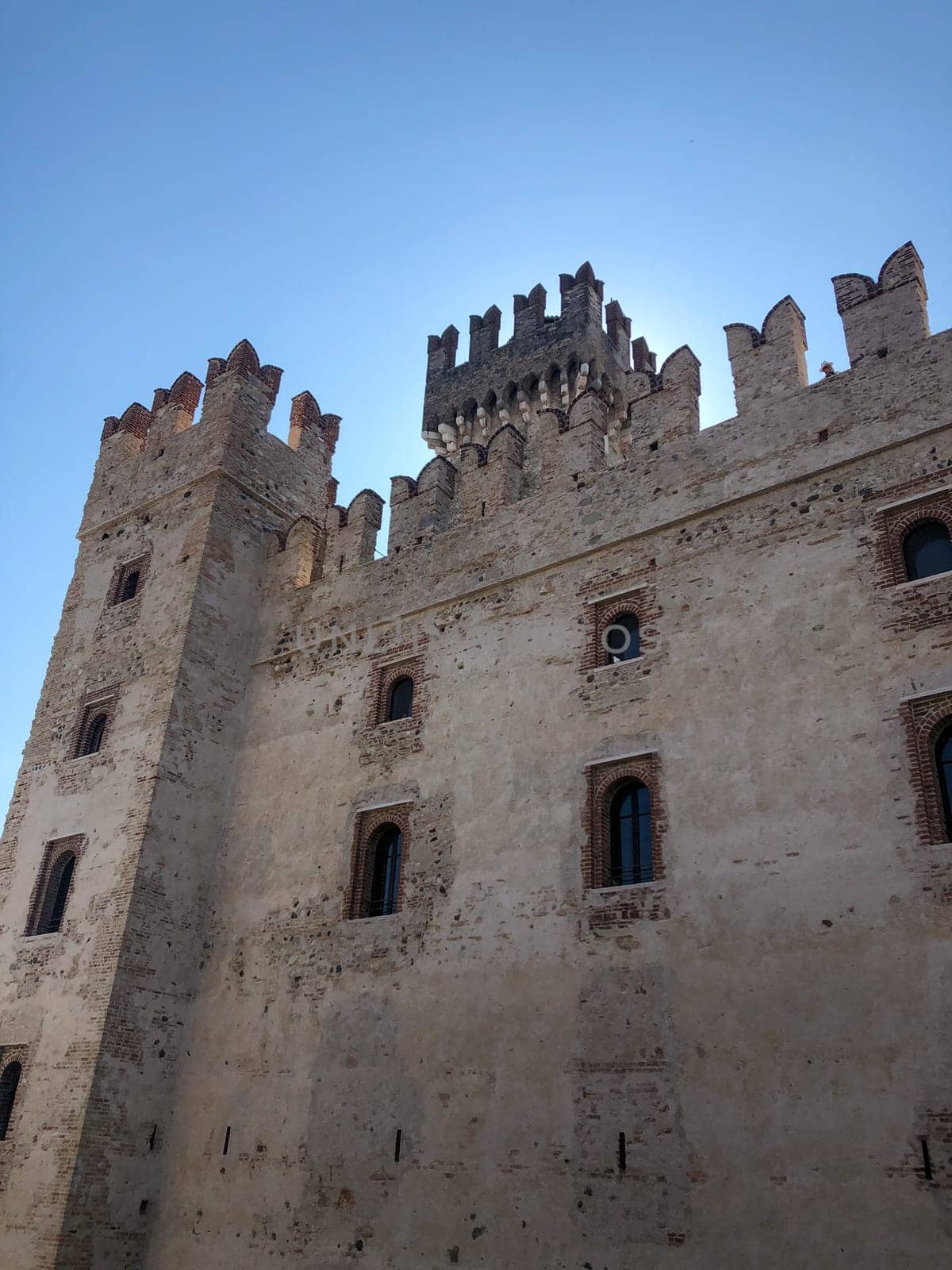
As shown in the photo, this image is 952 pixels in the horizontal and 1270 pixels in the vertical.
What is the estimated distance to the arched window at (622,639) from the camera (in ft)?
35.6

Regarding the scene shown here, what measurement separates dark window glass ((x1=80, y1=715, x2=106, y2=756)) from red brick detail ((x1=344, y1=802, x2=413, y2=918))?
14.4ft

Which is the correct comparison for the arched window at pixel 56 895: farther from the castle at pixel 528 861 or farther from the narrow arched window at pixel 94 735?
the narrow arched window at pixel 94 735

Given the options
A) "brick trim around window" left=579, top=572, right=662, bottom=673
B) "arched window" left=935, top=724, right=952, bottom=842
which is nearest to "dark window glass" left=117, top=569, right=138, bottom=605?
"brick trim around window" left=579, top=572, right=662, bottom=673

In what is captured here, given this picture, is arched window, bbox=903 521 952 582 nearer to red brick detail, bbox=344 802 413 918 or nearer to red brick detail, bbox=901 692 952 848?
red brick detail, bbox=901 692 952 848

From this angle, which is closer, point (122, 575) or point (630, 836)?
point (630, 836)

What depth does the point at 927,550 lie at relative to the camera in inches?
368

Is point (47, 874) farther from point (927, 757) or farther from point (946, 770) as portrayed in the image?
point (946, 770)

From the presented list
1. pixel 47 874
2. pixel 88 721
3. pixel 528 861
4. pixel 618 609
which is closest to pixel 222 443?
pixel 88 721

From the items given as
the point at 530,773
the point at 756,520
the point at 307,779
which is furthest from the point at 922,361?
the point at 307,779

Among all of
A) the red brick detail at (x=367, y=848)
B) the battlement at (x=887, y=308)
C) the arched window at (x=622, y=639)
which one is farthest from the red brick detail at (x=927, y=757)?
the red brick detail at (x=367, y=848)

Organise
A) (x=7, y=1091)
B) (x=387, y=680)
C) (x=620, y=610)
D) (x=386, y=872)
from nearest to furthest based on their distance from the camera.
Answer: (x=620, y=610)
(x=386, y=872)
(x=7, y=1091)
(x=387, y=680)

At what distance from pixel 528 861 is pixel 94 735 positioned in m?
7.08

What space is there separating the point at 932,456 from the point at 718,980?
4.95 meters

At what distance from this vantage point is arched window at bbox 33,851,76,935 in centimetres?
1311
